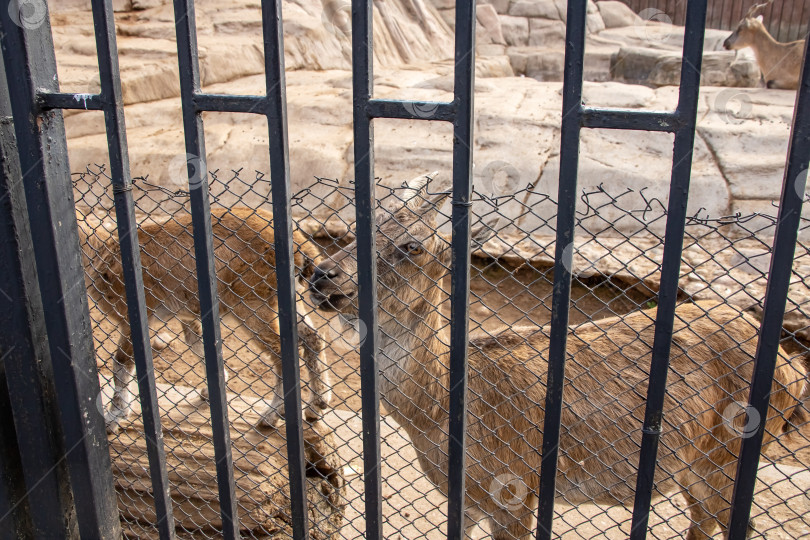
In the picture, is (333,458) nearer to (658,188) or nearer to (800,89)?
(800,89)

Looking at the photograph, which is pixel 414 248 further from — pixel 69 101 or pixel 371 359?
pixel 69 101

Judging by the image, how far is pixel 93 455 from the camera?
93.0 inches

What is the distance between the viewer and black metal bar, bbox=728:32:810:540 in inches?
62.6

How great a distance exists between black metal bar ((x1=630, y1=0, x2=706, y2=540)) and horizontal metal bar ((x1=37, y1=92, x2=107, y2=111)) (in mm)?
1553

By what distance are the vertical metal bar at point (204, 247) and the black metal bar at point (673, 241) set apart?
48.1 inches

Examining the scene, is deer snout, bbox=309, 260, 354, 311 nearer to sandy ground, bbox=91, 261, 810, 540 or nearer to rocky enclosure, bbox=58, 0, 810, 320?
sandy ground, bbox=91, 261, 810, 540

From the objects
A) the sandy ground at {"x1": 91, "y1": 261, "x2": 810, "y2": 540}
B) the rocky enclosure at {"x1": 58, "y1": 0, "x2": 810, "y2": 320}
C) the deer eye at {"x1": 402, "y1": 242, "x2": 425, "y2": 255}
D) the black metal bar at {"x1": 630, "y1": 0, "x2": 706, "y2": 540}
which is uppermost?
the black metal bar at {"x1": 630, "y1": 0, "x2": 706, "y2": 540}

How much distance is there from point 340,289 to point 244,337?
2898 mm

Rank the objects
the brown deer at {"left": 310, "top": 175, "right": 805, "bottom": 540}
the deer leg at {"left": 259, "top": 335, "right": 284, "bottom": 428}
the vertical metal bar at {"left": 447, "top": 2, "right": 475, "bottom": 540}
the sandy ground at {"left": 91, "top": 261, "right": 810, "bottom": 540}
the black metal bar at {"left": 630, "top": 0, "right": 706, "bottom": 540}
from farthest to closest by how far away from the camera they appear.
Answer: the deer leg at {"left": 259, "top": 335, "right": 284, "bottom": 428} → the brown deer at {"left": 310, "top": 175, "right": 805, "bottom": 540} → the sandy ground at {"left": 91, "top": 261, "right": 810, "bottom": 540} → the vertical metal bar at {"left": 447, "top": 2, "right": 475, "bottom": 540} → the black metal bar at {"left": 630, "top": 0, "right": 706, "bottom": 540}

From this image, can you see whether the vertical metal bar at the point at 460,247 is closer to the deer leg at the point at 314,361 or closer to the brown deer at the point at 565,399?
the brown deer at the point at 565,399

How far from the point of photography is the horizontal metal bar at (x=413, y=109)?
5.59 ft

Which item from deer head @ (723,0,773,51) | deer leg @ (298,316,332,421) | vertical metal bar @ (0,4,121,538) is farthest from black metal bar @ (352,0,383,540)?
deer head @ (723,0,773,51)

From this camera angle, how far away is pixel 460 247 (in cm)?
186

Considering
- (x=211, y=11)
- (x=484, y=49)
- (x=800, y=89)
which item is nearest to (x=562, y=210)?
(x=800, y=89)
